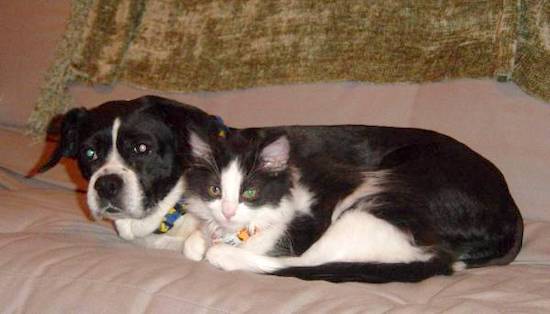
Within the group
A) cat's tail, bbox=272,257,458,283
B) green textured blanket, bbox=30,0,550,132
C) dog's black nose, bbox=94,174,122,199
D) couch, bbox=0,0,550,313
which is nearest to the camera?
couch, bbox=0,0,550,313

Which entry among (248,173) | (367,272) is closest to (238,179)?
(248,173)

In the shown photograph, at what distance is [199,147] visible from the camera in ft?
6.05

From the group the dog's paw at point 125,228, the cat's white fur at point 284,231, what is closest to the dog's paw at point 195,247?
the cat's white fur at point 284,231

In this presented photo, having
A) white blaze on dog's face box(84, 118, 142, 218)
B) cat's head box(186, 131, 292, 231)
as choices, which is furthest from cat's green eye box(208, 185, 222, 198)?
white blaze on dog's face box(84, 118, 142, 218)

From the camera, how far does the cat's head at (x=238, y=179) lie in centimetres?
177

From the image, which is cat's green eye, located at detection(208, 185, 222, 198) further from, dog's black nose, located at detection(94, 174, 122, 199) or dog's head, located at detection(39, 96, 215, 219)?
dog's black nose, located at detection(94, 174, 122, 199)

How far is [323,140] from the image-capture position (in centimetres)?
215

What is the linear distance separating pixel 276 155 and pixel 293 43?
3.00 ft

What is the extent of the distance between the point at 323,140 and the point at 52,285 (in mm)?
952

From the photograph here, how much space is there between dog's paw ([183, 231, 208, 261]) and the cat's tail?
28 cm

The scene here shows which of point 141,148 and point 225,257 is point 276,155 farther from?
point 141,148

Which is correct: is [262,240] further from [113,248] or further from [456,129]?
[456,129]

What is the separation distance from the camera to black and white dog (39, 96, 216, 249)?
1.91 m

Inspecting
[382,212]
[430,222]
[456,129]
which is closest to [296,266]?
[382,212]
